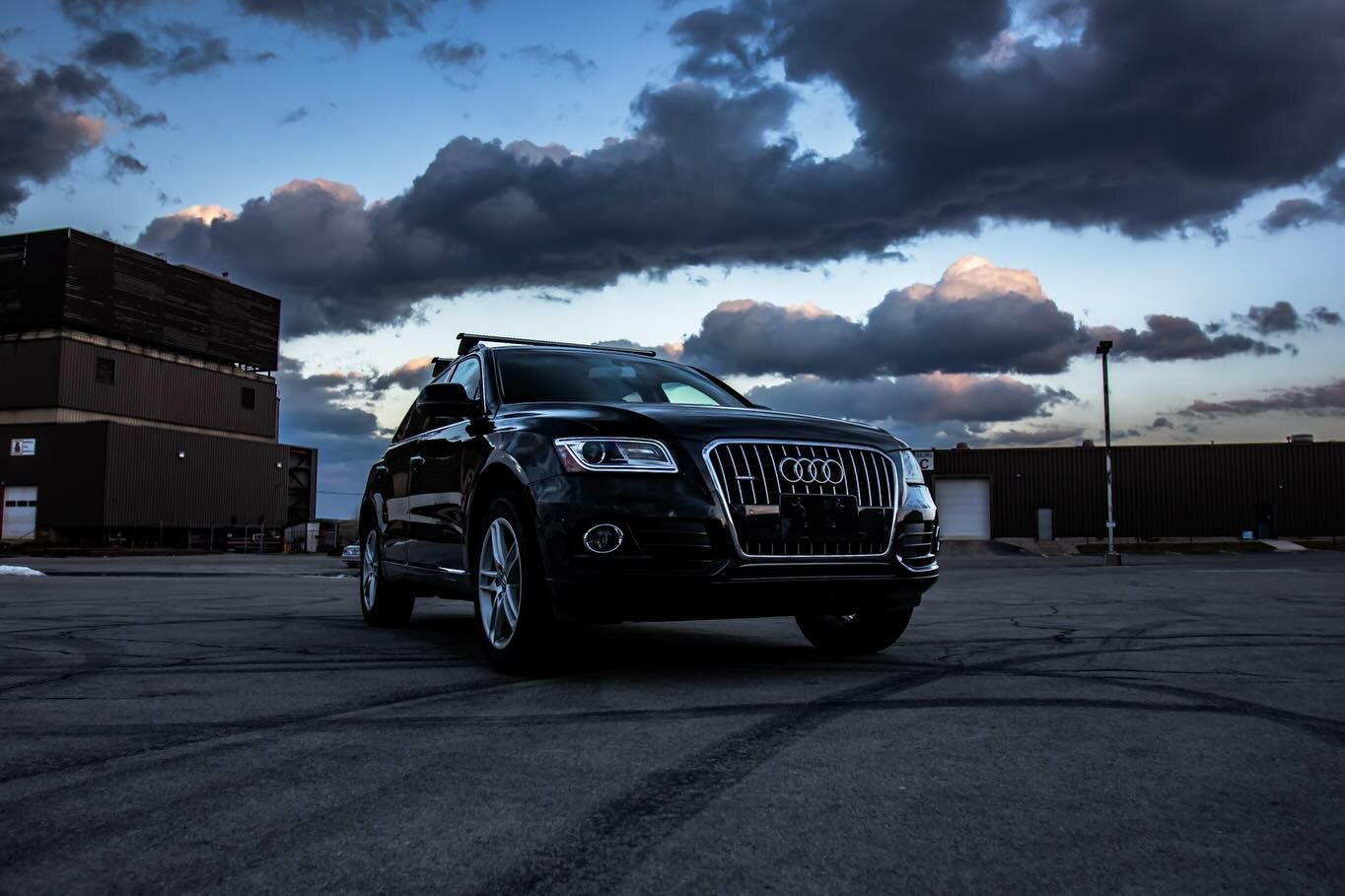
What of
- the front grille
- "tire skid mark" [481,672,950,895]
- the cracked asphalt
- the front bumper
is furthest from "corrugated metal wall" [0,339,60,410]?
"tire skid mark" [481,672,950,895]

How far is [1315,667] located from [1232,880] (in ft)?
12.3

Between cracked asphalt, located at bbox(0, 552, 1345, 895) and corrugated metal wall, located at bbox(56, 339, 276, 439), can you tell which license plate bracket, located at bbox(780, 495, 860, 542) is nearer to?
cracked asphalt, located at bbox(0, 552, 1345, 895)

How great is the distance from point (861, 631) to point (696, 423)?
181cm

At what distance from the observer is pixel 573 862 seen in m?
2.18

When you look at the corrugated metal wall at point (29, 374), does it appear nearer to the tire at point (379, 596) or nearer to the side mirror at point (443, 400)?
the tire at point (379, 596)

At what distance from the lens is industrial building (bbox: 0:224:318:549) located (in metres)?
60.7

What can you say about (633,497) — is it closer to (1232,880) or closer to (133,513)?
(1232,880)

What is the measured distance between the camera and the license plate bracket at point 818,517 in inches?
192

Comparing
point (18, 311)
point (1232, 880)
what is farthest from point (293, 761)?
point (18, 311)

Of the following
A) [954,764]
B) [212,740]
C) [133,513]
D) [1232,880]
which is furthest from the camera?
[133,513]

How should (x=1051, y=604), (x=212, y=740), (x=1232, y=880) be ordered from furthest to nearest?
1. (x=1051, y=604)
2. (x=212, y=740)
3. (x=1232, y=880)

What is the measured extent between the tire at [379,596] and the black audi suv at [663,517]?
1867 millimetres

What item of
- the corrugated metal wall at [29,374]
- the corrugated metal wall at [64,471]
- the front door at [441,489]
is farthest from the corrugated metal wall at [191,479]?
the front door at [441,489]

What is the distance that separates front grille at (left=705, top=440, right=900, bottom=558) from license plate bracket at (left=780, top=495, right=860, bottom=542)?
0.02 m
